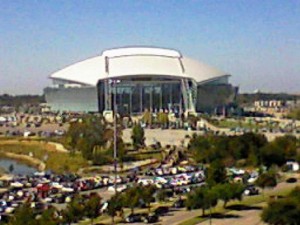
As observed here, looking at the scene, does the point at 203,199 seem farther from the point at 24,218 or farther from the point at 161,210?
the point at 24,218

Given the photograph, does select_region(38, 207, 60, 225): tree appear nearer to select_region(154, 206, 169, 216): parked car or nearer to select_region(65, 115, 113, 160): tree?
select_region(154, 206, 169, 216): parked car

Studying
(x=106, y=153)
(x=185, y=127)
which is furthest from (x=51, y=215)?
(x=185, y=127)

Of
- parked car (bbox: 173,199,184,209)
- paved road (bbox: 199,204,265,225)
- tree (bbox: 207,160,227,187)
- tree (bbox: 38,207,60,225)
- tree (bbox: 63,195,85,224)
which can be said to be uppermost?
tree (bbox: 207,160,227,187)

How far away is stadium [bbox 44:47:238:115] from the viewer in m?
50.8

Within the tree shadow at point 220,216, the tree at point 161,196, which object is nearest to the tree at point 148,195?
the tree at point 161,196

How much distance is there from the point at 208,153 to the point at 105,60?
3053 cm

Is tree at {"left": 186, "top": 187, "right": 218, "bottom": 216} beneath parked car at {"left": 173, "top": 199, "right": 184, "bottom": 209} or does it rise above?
above

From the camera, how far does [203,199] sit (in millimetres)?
14562

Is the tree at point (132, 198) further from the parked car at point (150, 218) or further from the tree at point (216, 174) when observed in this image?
the tree at point (216, 174)

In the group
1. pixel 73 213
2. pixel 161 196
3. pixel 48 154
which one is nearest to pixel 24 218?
pixel 73 213

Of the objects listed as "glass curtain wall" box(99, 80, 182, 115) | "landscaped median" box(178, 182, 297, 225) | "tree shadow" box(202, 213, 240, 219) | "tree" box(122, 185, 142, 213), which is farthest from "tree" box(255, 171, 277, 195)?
"glass curtain wall" box(99, 80, 182, 115)

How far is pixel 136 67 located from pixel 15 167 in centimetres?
2448

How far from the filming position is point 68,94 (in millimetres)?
53156

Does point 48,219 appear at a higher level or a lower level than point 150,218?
higher
